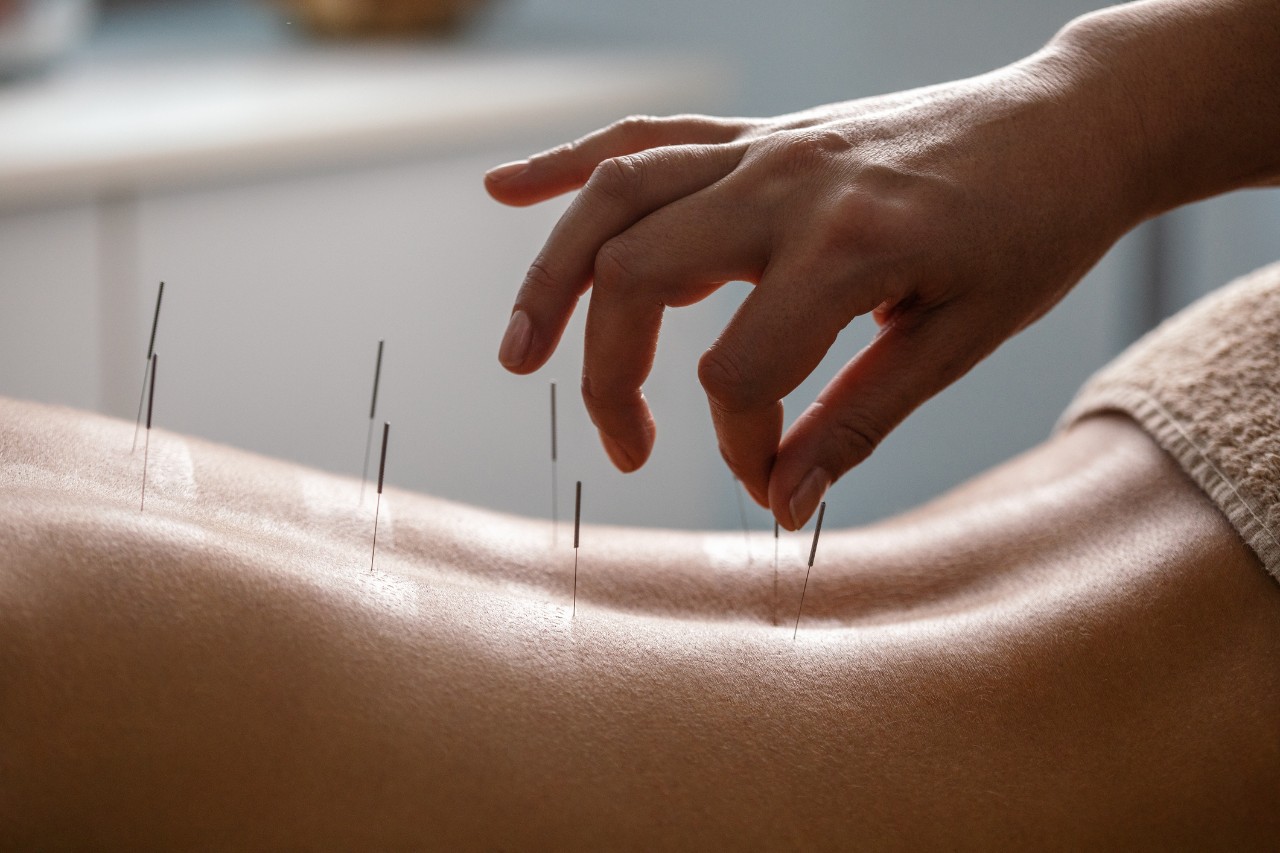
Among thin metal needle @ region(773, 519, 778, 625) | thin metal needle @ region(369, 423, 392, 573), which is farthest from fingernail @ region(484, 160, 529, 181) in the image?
thin metal needle @ region(773, 519, 778, 625)

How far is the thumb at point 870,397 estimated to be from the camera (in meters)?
0.88

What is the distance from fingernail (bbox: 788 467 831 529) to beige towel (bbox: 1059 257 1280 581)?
27 cm

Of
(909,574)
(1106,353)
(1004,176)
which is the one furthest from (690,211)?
(1106,353)

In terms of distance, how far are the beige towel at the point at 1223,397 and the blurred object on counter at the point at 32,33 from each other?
80.7 inches

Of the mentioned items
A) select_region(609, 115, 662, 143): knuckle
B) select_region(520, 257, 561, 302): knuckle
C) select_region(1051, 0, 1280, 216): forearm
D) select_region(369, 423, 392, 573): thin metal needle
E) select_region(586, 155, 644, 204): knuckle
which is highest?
select_region(1051, 0, 1280, 216): forearm

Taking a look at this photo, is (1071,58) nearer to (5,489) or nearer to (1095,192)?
(1095,192)

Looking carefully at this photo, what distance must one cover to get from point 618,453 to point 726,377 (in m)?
0.17

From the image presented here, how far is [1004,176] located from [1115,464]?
0.25 metres

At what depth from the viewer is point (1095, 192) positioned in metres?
0.93

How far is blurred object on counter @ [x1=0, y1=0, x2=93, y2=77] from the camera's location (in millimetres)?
2305

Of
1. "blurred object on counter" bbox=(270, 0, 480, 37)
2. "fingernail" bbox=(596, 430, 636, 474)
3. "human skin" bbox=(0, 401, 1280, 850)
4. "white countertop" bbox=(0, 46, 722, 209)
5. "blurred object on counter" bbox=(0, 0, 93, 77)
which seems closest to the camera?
"human skin" bbox=(0, 401, 1280, 850)

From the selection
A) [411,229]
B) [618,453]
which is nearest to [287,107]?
[411,229]

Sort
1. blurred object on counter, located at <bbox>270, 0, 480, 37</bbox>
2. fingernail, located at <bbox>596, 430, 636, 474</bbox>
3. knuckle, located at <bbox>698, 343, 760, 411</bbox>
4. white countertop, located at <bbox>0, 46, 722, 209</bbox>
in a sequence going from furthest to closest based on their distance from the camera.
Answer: blurred object on counter, located at <bbox>270, 0, 480, 37</bbox> → white countertop, located at <bbox>0, 46, 722, 209</bbox> → fingernail, located at <bbox>596, 430, 636, 474</bbox> → knuckle, located at <bbox>698, 343, 760, 411</bbox>

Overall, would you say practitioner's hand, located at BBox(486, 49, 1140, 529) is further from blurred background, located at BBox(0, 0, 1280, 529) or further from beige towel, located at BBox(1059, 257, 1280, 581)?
blurred background, located at BBox(0, 0, 1280, 529)
